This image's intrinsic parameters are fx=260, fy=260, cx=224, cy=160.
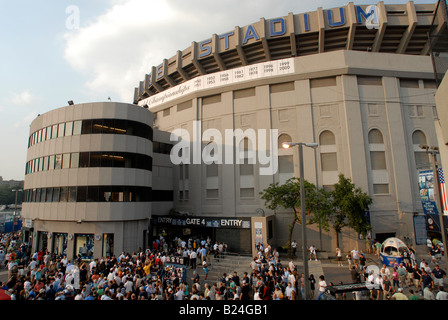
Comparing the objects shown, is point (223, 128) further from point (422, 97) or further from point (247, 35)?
point (422, 97)

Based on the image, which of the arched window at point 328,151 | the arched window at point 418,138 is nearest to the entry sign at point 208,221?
the arched window at point 328,151

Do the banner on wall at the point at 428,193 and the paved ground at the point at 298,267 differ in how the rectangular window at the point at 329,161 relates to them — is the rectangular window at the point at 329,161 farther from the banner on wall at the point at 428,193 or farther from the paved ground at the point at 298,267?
the banner on wall at the point at 428,193

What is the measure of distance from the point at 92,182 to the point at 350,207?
87.0 feet

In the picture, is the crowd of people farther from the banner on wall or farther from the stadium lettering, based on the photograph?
the stadium lettering

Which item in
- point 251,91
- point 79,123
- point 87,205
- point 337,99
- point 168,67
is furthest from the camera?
point 168,67

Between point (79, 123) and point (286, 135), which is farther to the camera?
point (286, 135)

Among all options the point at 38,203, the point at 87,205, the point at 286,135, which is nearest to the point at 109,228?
the point at 87,205

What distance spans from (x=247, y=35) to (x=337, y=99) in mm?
15244

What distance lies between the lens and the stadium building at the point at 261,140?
2775 cm

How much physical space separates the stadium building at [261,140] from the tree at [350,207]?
9.86ft

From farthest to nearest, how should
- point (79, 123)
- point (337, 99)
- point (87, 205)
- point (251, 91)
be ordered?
point (251, 91) → point (337, 99) → point (79, 123) → point (87, 205)

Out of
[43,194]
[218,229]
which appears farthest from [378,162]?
[43,194]

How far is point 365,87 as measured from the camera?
105 feet

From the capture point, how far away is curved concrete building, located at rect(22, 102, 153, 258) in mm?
26812
